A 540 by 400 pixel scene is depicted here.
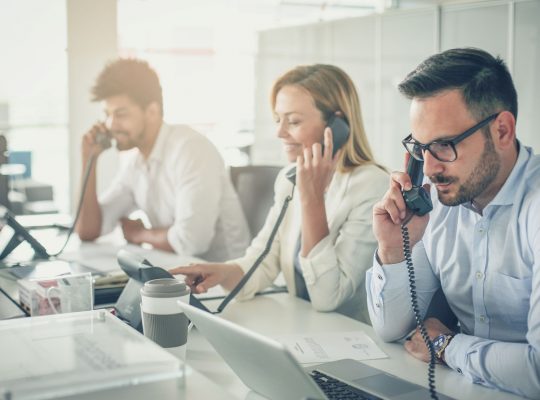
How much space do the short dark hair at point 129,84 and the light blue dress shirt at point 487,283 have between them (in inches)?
72.1

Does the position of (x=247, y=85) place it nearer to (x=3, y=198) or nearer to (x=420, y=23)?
(x=420, y=23)

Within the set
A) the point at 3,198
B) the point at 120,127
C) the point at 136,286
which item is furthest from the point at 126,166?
the point at 136,286

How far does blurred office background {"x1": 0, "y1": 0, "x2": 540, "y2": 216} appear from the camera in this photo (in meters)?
3.50

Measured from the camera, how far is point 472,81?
4.85ft

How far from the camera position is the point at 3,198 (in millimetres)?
2303

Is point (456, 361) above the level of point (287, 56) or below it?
below

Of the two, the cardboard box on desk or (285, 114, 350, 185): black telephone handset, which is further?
(285, 114, 350, 185): black telephone handset

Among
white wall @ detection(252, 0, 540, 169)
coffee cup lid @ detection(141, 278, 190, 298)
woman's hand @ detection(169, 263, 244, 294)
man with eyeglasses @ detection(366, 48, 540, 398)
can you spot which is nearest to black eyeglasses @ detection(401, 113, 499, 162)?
man with eyeglasses @ detection(366, 48, 540, 398)

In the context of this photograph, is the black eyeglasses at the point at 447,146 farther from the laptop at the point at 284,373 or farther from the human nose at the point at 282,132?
the human nose at the point at 282,132

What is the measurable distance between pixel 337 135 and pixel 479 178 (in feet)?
2.35

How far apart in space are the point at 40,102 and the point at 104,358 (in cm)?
368

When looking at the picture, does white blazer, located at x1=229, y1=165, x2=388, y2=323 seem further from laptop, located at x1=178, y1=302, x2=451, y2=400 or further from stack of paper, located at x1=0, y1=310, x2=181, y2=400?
stack of paper, located at x1=0, y1=310, x2=181, y2=400

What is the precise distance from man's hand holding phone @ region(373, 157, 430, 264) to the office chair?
125cm

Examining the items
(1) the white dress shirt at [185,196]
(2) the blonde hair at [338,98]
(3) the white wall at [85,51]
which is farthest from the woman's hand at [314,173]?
(3) the white wall at [85,51]
